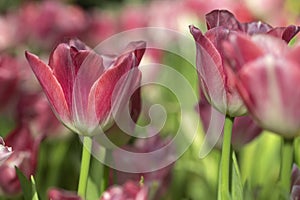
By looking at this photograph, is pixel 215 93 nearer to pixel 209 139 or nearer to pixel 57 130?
pixel 209 139

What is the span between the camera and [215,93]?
566mm

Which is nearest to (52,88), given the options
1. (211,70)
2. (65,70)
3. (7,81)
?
(65,70)

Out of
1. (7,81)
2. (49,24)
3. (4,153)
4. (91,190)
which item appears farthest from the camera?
(49,24)

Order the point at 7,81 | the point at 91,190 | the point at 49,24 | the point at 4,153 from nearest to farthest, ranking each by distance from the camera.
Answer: the point at 4,153 < the point at 91,190 < the point at 7,81 < the point at 49,24

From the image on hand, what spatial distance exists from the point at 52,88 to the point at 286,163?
0.61 feet

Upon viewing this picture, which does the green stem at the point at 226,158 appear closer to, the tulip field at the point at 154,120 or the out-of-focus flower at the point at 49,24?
the tulip field at the point at 154,120

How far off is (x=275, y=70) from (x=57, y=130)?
53 centimetres

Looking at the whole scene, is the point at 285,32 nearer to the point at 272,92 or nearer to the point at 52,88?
the point at 272,92

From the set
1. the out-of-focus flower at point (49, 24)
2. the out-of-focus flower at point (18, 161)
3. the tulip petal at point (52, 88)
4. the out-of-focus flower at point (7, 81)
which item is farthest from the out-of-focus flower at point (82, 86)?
the out-of-focus flower at point (49, 24)

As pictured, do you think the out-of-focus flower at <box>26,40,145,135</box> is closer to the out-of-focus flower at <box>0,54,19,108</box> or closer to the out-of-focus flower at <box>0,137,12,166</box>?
the out-of-focus flower at <box>0,137,12,166</box>

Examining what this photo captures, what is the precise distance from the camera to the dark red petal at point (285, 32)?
1.83 ft

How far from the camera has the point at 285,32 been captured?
560 millimetres

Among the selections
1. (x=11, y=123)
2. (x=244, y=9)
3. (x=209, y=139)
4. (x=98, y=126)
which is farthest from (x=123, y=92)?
(x=244, y=9)

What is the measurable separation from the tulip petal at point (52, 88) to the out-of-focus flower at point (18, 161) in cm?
10
